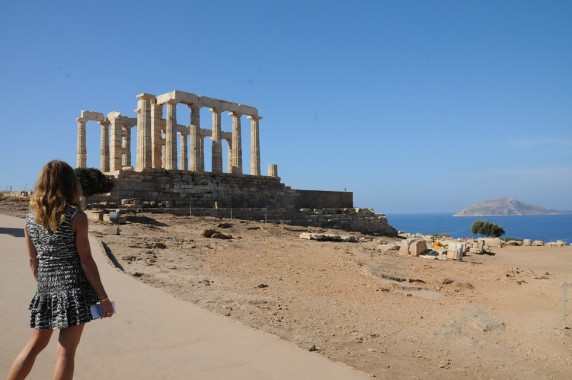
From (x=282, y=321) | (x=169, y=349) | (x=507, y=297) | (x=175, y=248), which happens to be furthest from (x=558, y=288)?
(x=169, y=349)

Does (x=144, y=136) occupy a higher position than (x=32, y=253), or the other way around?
(x=144, y=136)

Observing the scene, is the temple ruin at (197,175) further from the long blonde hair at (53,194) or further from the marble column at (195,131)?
the long blonde hair at (53,194)

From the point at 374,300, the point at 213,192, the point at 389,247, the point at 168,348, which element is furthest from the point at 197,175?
the point at 168,348

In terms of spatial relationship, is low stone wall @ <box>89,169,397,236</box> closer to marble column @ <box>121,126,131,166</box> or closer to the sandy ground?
the sandy ground

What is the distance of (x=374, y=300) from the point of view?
34.4 feet

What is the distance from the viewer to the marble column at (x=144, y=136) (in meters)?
29.4

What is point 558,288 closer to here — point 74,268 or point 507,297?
point 507,297

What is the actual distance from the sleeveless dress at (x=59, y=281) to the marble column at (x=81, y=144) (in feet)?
102

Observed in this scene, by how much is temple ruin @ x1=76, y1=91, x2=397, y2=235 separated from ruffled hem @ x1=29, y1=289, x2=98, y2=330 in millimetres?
21164

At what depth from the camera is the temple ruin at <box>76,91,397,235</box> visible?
27.2 meters

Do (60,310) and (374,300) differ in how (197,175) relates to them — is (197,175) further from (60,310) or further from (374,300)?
(60,310)

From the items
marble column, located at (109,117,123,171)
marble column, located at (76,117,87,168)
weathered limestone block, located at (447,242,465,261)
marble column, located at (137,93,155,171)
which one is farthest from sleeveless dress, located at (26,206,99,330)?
marble column, located at (76,117,87,168)

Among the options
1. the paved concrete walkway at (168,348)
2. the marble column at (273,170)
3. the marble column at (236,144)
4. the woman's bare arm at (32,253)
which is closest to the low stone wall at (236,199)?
the marble column at (273,170)

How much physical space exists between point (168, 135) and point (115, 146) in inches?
164
